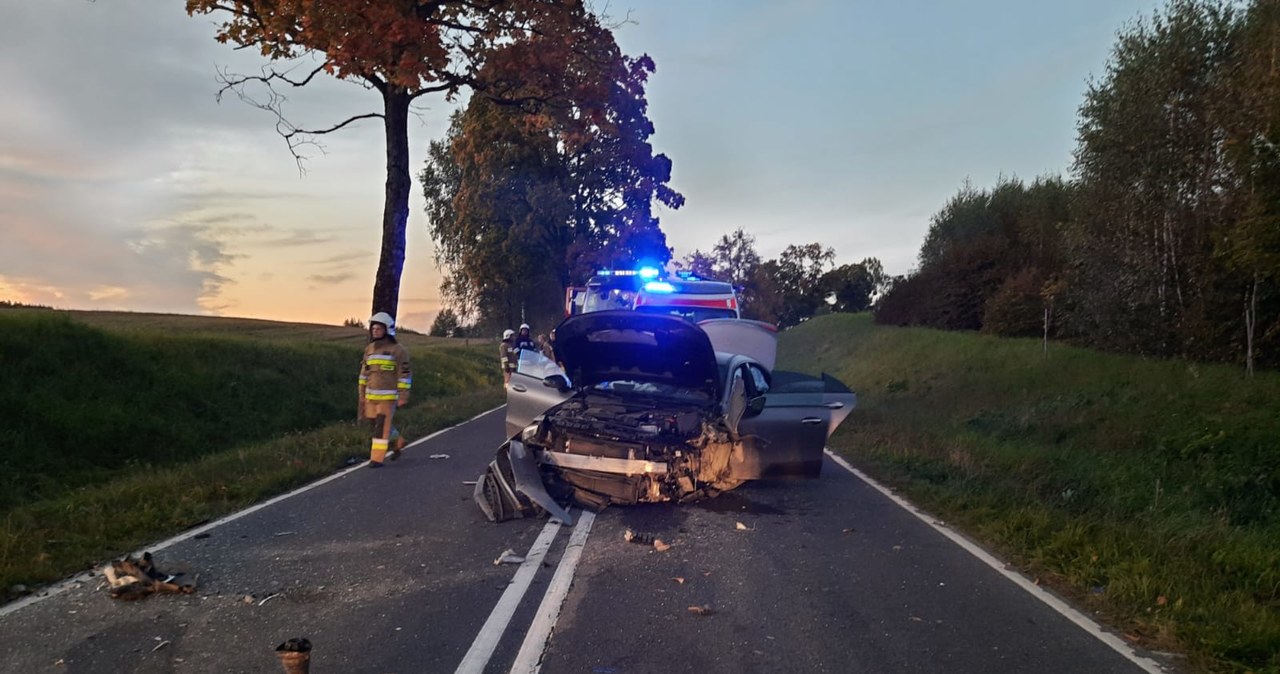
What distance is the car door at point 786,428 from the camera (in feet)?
27.8

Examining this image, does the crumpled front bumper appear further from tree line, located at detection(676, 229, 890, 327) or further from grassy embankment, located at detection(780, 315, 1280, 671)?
tree line, located at detection(676, 229, 890, 327)

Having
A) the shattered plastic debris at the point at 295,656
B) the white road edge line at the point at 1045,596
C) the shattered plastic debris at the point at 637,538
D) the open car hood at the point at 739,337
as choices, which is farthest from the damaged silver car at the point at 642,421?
the shattered plastic debris at the point at 295,656

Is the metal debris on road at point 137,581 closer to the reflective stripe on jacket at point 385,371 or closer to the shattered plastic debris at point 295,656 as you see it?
the shattered plastic debris at point 295,656

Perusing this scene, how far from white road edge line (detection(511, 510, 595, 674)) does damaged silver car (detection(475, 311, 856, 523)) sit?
0.77 metres

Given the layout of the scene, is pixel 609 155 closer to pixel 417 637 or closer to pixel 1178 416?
pixel 1178 416

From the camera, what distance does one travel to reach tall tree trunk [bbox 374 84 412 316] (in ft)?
58.0

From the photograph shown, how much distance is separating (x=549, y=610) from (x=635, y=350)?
3988 millimetres

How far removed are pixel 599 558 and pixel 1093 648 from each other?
3.15 meters

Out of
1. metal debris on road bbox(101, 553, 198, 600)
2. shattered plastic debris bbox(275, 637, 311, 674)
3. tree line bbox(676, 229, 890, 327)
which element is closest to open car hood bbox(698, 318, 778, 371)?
metal debris on road bbox(101, 553, 198, 600)

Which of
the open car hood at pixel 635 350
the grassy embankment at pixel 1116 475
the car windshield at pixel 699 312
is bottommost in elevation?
the grassy embankment at pixel 1116 475

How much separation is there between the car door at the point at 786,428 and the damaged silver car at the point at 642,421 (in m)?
0.01

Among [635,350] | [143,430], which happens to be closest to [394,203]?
[143,430]

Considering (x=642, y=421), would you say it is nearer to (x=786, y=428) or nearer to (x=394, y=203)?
(x=786, y=428)

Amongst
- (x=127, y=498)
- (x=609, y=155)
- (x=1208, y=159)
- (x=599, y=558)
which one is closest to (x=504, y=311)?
(x=609, y=155)
